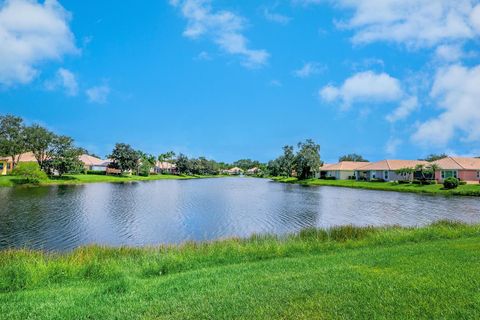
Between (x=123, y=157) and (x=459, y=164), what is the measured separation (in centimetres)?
7668

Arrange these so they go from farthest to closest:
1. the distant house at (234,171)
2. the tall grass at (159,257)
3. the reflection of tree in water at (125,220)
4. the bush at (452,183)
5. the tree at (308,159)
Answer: the distant house at (234,171)
the tree at (308,159)
the bush at (452,183)
the reflection of tree in water at (125,220)
the tall grass at (159,257)

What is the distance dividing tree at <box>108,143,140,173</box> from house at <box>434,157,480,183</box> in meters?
72.2

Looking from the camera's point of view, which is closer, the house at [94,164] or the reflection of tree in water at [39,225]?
the reflection of tree in water at [39,225]

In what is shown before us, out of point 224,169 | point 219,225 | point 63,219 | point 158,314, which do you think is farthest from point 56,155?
point 224,169

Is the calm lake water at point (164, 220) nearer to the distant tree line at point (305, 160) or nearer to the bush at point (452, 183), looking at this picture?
the bush at point (452, 183)

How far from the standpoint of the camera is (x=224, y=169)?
190 metres

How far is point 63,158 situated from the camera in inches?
2618

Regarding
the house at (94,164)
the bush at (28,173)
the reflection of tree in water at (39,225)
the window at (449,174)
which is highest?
the house at (94,164)

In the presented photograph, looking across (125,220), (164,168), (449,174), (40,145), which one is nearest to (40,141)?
(40,145)

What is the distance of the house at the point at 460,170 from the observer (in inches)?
2261

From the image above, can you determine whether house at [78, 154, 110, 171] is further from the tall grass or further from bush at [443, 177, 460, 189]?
the tall grass

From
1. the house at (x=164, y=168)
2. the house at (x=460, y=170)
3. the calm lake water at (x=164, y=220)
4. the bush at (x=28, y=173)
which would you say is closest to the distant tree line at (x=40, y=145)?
the bush at (x=28, y=173)

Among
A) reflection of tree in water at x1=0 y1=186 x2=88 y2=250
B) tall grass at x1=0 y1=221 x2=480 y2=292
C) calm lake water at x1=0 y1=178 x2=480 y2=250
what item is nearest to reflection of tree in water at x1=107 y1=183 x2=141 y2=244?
calm lake water at x1=0 y1=178 x2=480 y2=250

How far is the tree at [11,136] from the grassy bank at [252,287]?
64164 mm
